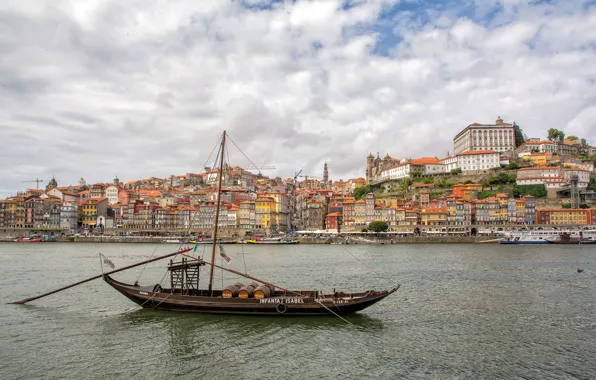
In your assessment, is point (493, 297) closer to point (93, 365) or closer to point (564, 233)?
point (93, 365)

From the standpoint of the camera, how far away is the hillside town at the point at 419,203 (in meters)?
87.9

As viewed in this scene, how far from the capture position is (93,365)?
1340 cm

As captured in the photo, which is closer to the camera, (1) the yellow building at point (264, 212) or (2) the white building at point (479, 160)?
(1) the yellow building at point (264, 212)

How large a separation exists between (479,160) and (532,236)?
96.3 feet

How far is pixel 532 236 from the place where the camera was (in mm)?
76688

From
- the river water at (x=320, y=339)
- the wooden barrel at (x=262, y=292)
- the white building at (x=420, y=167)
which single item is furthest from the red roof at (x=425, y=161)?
the wooden barrel at (x=262, y=292)

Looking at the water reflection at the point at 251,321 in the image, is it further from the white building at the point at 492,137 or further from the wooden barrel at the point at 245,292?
the white building at the point at 492,137

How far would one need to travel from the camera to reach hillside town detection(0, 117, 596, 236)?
87875 mm

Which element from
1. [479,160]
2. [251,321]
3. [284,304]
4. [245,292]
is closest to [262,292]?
[245,292]

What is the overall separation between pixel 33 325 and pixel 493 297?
2005cm

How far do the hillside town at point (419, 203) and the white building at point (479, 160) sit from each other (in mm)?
210

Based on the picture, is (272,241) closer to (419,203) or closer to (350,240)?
(350,240)

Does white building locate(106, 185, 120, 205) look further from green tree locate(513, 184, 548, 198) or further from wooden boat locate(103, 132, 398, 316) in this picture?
wooden boat locate(103, 132, 398, 316)

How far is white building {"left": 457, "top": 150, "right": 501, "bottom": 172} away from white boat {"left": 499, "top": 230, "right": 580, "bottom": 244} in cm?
2475
